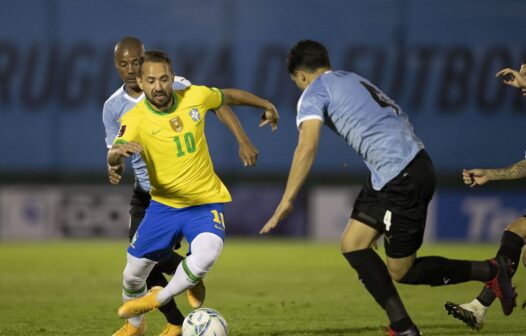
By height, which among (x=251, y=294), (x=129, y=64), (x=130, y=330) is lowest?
(x=251, y=294)

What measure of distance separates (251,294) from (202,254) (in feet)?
12.1

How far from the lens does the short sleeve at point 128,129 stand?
6848mm

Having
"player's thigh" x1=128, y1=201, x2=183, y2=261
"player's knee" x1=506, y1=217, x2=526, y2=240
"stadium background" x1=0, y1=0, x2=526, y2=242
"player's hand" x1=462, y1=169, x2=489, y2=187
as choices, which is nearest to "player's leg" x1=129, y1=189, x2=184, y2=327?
"player's thigh" x1=128, y1=201, x2=183, y2=261

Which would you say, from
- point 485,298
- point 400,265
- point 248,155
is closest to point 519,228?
point 485,298

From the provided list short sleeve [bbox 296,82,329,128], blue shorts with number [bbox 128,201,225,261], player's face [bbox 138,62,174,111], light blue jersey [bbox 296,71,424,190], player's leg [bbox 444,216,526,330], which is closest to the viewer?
short sleeve [bbox 296,82,329,128]

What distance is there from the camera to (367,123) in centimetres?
660

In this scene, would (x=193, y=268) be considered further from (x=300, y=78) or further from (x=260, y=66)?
(x=260, y=66)

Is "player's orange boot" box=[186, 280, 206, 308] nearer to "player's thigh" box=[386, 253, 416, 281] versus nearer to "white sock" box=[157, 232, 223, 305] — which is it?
"white sock" box=[157, 232, 223, 305]

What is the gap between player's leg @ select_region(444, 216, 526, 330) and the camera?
738cm

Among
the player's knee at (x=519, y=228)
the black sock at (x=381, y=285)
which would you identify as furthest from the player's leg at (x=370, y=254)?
the player's knee at (x=519, y=228)

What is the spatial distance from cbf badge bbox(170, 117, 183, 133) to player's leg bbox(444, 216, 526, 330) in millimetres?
2237

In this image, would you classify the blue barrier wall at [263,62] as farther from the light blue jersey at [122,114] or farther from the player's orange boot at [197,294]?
the player's orange boot at [197,294]

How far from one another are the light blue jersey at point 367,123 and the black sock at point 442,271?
62cm

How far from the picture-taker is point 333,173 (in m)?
18.0
